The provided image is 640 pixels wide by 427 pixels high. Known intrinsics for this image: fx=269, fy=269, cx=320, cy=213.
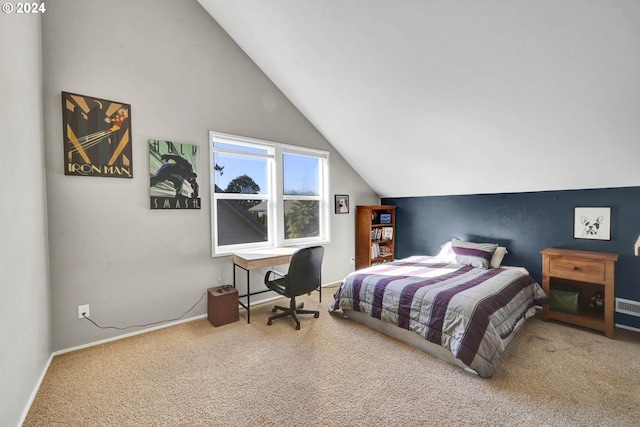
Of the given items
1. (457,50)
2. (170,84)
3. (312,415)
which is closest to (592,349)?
(312,415)

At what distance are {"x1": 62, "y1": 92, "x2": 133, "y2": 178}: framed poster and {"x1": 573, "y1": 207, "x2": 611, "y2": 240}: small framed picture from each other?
4890mm

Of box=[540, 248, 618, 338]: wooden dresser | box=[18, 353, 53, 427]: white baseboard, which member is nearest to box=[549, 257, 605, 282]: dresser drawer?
box=[540, 248, 618, 338]: wooden dresser

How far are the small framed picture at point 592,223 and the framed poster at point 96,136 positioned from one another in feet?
16.0

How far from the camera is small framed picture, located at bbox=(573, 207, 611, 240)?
2916 millimetres

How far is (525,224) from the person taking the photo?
351 centimetres

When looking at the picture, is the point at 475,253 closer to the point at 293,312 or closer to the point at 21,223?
the point at 293,312

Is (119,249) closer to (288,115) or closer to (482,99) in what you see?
(288,115)

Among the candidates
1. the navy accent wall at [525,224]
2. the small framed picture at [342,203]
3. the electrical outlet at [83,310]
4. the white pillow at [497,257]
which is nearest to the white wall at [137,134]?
the electrical outlet at [83,310]

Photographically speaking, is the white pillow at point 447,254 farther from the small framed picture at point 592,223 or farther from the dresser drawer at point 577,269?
the small framed picture at point 592,223

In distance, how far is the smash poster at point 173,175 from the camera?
110 inches

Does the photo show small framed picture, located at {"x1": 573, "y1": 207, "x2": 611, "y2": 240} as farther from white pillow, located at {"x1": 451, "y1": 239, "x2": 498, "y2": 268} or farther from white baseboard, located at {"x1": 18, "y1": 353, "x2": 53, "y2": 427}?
white baseboard, located at {"x1": 18, "y1": 353, "x2": 53, "y2": 427}

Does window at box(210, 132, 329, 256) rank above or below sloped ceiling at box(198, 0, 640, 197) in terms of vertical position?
below

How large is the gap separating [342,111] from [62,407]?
3.74 m

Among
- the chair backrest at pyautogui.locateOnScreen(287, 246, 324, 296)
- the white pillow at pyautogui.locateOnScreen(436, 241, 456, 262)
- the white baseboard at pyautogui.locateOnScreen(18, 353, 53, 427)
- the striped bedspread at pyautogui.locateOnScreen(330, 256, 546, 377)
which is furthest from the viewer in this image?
the white pillow at pyautogui.locateOnScreen(436, 241, 456, 262)
